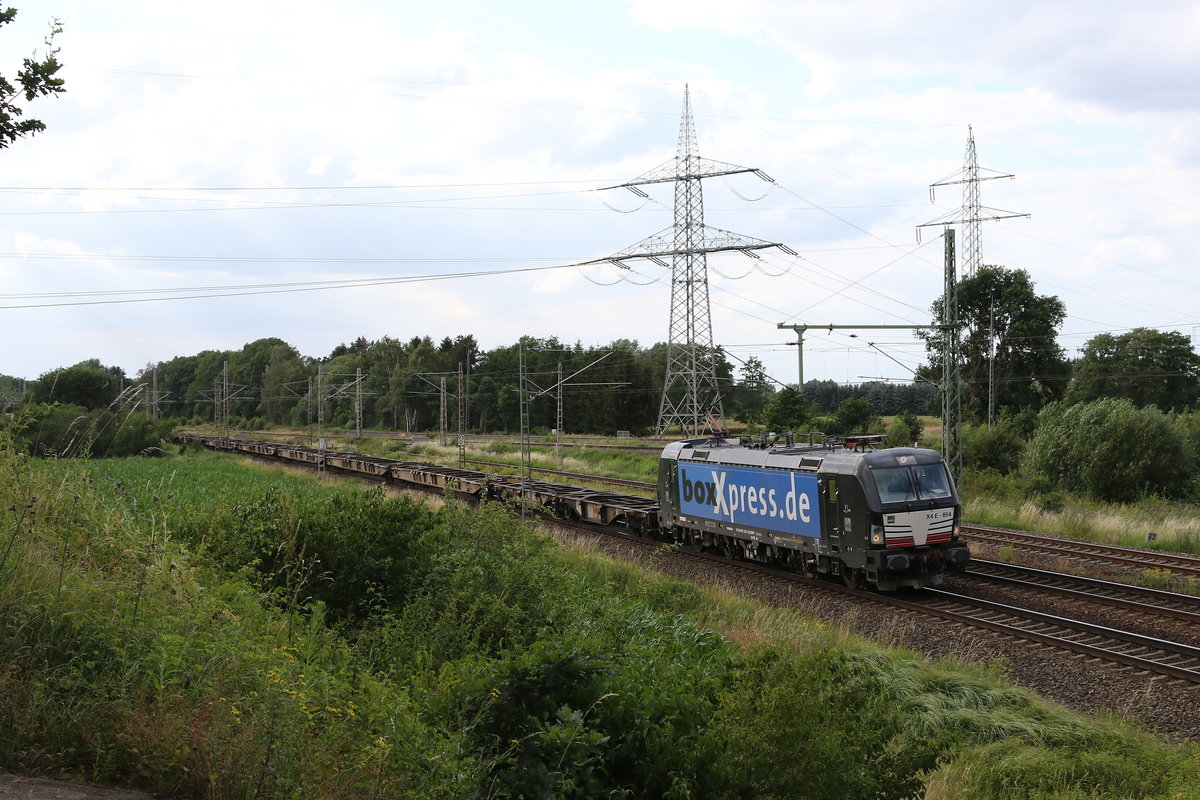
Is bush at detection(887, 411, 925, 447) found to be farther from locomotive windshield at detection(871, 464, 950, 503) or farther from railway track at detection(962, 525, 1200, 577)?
locomotive windshield at detection(871, 464, 950, 503)

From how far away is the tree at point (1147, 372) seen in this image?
6184 cm

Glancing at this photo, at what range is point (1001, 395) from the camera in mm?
56594

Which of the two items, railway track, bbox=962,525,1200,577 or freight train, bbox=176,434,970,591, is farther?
railway track, bbox=962,525,1200,577

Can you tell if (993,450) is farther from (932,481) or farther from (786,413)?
(932,481)

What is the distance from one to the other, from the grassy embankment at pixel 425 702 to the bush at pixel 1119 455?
24908 millimetres

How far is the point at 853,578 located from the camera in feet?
57.5

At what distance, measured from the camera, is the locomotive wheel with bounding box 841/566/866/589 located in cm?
1753

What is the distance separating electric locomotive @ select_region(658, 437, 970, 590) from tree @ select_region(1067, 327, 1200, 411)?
49.0m

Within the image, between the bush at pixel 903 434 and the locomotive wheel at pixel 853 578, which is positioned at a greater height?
the bush at pixel 903 434

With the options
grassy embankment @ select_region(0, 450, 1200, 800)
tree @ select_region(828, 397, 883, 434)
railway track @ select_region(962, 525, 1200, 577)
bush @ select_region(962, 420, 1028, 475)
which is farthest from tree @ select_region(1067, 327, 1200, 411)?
grassy embankment @ select_region(0, 450, 1200, 800)

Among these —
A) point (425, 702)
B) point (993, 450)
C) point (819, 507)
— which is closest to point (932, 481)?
point (819, 507)

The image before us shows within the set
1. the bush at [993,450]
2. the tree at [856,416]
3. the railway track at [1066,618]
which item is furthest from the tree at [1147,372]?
the railway track at [1066,618]

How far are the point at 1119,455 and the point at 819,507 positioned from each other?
19.4 m

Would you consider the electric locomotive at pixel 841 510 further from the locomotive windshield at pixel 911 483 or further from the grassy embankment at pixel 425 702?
the grassy embankment at pixel 425 702
